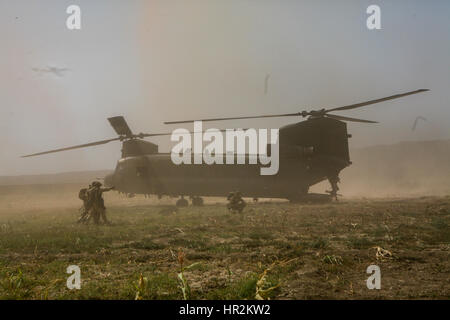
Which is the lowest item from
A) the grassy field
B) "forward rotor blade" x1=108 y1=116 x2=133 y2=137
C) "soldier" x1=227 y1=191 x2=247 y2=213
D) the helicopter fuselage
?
the grassy field

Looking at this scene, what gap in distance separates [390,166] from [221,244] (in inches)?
3818

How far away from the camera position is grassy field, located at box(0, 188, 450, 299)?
211 inches

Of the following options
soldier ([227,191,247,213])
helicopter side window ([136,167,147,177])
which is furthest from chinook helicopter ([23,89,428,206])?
soldier ([227,191,247,213])

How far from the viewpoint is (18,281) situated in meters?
5.93

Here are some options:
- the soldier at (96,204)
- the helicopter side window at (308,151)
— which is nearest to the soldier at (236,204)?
the helicopter side window at (308,151)

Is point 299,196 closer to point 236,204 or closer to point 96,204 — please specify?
point 236,204

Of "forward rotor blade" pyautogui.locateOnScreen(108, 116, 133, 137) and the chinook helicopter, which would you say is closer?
the chinook helicopter

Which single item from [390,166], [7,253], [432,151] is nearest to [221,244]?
[7,253]

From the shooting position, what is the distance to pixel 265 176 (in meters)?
22.2

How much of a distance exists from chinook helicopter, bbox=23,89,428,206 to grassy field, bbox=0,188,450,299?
8463 millimetres

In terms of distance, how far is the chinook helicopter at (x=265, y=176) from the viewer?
21281 mm

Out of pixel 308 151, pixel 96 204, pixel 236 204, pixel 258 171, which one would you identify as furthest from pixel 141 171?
pixel 308 151

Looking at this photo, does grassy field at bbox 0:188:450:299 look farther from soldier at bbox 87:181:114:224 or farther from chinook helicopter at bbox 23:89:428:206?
chinook helicopter at bbox 23:89:428:206
